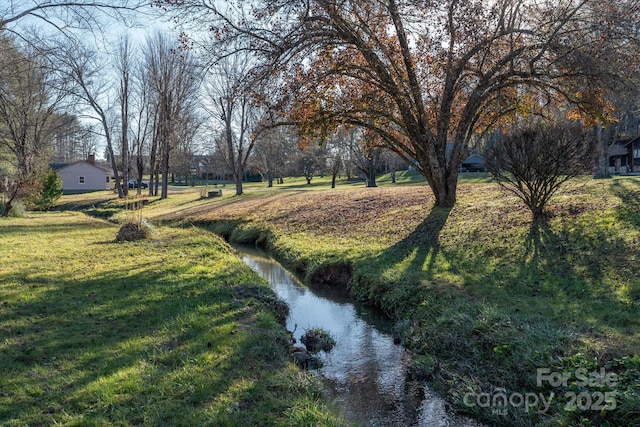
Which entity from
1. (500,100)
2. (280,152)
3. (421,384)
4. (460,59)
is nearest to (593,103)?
(500,100)

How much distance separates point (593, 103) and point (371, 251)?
770 cm

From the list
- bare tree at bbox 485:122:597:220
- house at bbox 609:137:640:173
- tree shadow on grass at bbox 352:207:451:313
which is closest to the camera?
tree shadow on grass at bbox 352:207:451:313

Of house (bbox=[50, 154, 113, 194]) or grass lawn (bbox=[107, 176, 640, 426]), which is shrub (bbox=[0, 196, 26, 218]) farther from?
house (bbox=[50, 154, 113, 194])

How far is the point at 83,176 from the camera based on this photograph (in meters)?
62.7

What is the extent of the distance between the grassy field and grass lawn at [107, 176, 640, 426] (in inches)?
0.8

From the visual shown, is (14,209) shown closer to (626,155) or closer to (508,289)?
(508,289)

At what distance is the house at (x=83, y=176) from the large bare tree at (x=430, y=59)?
57.7 metres

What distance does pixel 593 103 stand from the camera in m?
12.6

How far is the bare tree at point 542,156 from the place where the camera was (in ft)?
32.4

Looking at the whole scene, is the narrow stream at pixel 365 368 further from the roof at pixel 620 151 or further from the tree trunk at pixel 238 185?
the roof at pixel 620 151

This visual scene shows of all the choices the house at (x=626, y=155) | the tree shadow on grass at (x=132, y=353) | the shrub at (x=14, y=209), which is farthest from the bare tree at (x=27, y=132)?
the house at (x=626, y=155)

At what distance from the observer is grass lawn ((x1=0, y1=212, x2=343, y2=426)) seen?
398cm

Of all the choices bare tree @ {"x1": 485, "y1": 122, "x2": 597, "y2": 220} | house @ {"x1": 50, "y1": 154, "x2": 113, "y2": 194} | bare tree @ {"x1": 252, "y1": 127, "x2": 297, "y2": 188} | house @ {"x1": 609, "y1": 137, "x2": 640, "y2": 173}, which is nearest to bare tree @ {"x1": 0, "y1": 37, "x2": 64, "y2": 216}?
bare tree @ {"x1": 485, "y1": 122, "x2": 597, "y2": 220}

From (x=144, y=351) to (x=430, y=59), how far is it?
39.6 ft
